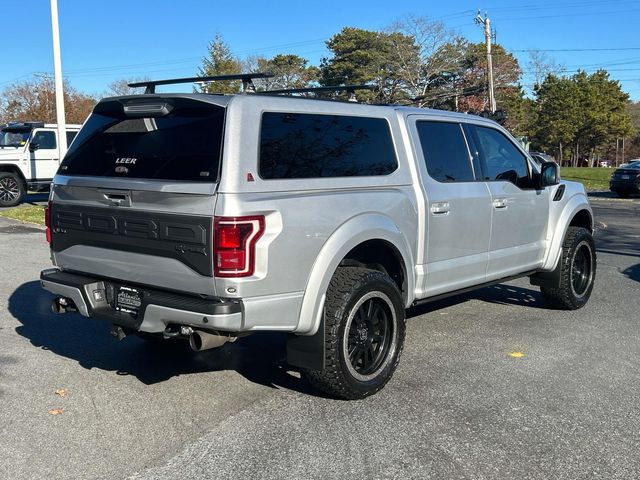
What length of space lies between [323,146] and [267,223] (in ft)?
2.86

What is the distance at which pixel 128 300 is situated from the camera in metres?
4.13

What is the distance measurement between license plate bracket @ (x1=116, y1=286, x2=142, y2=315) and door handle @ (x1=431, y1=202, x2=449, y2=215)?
229 cm

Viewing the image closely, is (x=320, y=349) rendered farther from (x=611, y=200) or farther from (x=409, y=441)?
(x=611, y=200)

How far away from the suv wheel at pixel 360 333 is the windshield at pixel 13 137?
1687cm

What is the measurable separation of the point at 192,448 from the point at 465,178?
3165 mm

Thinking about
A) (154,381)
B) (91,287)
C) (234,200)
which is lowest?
(154,381)

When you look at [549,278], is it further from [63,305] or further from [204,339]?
[63,305]

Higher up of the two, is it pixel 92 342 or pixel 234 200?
pixel 234 200

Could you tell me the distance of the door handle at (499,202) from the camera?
570 cm

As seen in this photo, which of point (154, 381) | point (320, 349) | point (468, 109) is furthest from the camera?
point (468, 109)

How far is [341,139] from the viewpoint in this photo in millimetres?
4484

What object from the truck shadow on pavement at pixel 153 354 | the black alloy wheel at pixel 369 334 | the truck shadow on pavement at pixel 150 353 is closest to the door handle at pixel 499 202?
the truck shadow on pavement at pixel 150 353

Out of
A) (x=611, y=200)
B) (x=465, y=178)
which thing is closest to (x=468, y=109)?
(x=611, y=200)

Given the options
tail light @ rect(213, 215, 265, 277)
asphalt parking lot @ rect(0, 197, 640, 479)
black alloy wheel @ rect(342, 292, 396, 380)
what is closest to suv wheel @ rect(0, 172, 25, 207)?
asphalt parking lot @ rect(0, 197, 640, 479)
